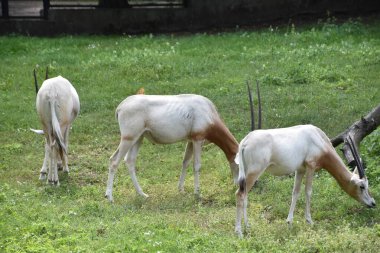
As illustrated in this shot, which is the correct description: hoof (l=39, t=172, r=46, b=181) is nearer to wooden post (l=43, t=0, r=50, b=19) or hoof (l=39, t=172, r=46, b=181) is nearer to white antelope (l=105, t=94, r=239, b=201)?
white antelope (l=105, t=94, r=239, b=201)

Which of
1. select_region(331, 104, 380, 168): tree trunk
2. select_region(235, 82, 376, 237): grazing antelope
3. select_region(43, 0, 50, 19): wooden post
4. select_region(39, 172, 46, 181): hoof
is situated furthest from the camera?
select_region(43, 0, 50, 19): wooden post

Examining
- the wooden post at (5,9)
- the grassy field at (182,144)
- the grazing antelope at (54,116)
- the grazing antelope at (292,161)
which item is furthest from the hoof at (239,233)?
the wooden post at (5,9)

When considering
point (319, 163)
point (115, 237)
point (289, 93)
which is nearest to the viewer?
point (115, 237)

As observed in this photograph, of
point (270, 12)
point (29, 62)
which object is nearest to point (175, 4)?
point (270, 12)

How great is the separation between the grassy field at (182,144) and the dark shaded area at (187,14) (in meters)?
0.96

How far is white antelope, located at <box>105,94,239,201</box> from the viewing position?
11.1 m

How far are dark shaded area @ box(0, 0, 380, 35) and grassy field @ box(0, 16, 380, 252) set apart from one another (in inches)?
37.6

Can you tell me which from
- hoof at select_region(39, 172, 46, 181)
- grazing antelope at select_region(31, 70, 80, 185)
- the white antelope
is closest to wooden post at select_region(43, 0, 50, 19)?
grazing antelope at select_region(31, 70, 80, 185)

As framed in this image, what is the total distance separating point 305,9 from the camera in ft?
76.4

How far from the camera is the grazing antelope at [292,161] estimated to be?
9.49 m

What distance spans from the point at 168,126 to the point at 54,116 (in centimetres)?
171

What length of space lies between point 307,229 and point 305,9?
14604 millimetres

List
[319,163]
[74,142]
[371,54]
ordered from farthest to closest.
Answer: [371,54]
[74,142]
[319,163]

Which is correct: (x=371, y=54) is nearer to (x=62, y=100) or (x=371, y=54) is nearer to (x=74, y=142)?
(x=74, y=142)
